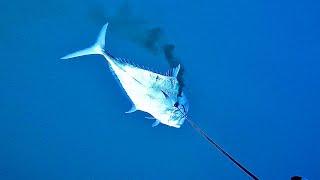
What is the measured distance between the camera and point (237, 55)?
20.8 feet

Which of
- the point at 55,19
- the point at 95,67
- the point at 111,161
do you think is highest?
the point at 55,19

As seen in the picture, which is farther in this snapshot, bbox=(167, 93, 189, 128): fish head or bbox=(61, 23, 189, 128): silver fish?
bbox=(167, 93, 189, 128): fish head

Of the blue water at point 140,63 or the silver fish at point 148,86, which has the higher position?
the blue water at point 140,63

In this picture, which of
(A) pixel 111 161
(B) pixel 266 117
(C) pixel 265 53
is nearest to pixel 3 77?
(A) pixel 111 161

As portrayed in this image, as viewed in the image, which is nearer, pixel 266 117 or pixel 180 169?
pixel 266 117

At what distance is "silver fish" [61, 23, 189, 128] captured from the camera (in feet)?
10.5

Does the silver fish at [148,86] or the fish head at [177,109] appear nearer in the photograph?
the silver fish at [148,86]

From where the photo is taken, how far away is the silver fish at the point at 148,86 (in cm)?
319

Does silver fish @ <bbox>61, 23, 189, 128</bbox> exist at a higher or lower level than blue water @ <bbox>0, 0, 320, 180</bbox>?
lower

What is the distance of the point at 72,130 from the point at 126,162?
1.49 metres

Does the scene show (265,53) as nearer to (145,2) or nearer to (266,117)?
(266,117)

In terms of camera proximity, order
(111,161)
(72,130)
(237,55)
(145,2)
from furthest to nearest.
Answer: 1. (111,161)
2. (72,130)
3. (237,55)
4. (145,2)

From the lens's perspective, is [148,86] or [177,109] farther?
[177,109]

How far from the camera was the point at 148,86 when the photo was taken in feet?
10.6
